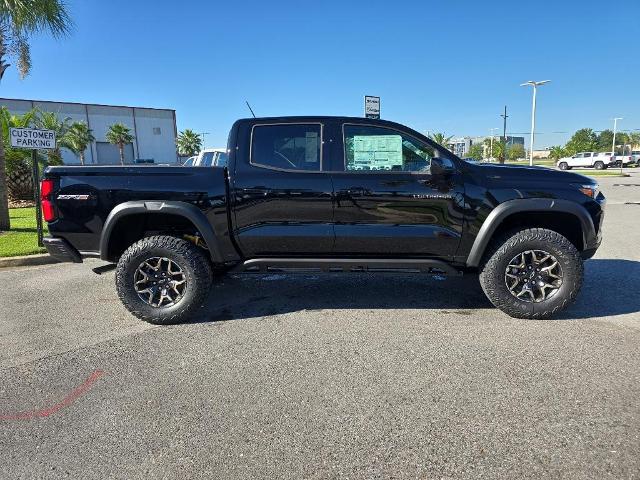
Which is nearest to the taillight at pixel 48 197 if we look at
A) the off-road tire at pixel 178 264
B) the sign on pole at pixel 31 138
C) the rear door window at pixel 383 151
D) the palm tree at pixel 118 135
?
the off-road tire at pixel 178 264

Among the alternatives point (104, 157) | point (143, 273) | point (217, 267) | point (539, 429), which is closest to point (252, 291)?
point (217, 267)

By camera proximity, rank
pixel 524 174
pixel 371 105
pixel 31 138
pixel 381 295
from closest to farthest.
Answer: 1. pixel 524 174
2. pixel 381 295
3. pixel 31 138
4. pixel 371 105

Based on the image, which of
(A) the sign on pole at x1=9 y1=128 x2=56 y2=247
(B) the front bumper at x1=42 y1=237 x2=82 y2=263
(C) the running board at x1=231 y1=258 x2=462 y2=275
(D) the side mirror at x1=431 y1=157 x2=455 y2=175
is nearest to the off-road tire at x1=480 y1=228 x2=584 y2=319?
(C) the running board at x1=231 y1=258 x2=462 y2=275

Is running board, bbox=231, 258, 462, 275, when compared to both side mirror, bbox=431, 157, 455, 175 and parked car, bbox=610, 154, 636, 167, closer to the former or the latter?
side mirror, bbox=431, 157, 455, 175

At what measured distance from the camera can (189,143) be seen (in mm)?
74250

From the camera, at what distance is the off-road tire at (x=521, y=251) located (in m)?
3.95

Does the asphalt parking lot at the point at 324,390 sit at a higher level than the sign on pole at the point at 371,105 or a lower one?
lower

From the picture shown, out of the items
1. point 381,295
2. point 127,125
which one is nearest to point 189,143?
point 127,125

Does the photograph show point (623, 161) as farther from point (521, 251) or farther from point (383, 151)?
point (383, 151)

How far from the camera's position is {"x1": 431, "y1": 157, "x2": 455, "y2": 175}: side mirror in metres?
3.81

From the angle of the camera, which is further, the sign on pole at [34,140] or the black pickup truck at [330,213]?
the sign on pole at [34,140]

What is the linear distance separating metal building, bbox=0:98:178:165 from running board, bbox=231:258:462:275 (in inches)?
2127

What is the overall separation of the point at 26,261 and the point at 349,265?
5.62 m

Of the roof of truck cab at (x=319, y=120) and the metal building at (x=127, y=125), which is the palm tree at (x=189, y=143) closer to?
the metal building at (x=127, y=125)
